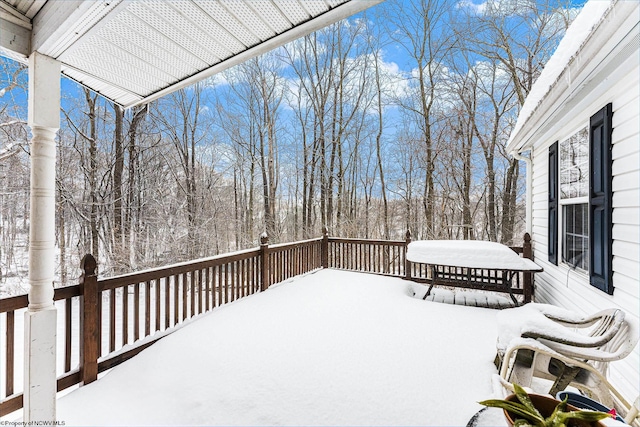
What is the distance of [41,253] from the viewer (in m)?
1.95

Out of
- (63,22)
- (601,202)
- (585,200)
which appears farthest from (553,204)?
(63,22)

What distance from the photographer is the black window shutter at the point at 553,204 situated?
13.6ft

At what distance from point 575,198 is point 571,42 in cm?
202

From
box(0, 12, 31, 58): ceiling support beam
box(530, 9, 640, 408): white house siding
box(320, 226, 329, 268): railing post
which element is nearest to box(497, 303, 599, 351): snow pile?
box(530, 9, 640, 408): white house siding

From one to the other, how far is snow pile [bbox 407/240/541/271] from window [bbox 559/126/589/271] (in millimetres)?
616

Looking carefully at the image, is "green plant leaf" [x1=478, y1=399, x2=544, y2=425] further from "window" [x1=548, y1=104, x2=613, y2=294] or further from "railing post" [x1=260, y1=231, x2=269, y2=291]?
"railing post" [x1=260, y1=231, x2=269, y2=291]

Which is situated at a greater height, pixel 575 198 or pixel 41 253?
pixel 575 198

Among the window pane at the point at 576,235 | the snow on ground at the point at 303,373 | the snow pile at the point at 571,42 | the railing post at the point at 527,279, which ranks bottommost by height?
the snow on ground at the point at 303,373

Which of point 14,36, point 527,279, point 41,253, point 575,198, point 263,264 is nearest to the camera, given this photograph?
point 14,36

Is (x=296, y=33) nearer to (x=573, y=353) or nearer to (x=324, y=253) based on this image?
(x=573, y=353)

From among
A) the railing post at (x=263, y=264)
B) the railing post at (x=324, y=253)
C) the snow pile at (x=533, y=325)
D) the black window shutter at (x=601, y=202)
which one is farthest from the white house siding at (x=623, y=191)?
the railing post at (x=324, y=253)

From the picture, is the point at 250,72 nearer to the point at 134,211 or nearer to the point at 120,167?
the point at 120,167

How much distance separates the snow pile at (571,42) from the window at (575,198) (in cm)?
68

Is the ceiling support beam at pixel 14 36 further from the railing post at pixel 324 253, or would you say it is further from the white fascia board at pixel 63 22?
the railing post at pixel 324 253
